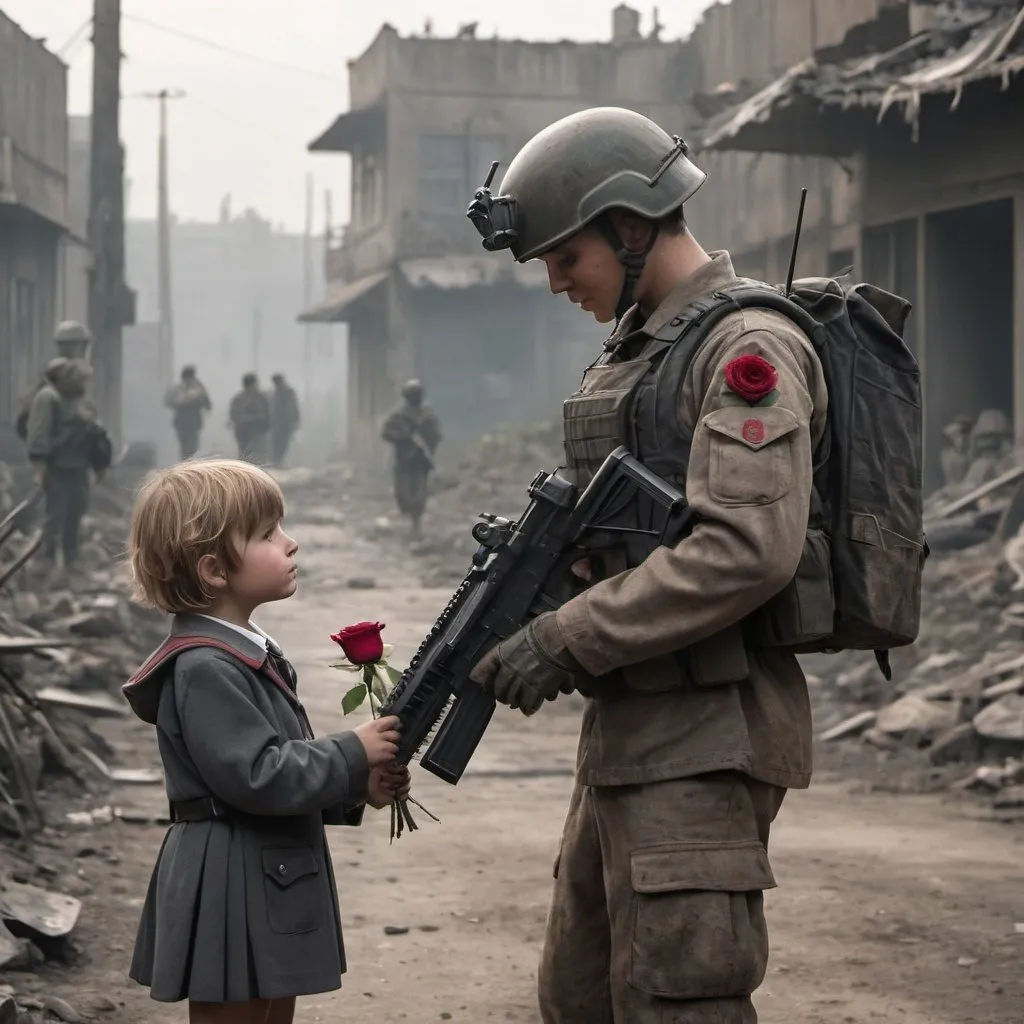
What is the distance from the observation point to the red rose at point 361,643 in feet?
10.3

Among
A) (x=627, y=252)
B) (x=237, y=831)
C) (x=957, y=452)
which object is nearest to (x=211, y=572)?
(x=237, y=831)

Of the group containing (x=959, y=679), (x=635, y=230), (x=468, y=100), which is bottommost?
(x=959, y=679)

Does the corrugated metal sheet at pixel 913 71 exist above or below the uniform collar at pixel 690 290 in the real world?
above

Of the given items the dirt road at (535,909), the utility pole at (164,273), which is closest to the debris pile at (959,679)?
the dirt road at (535,909)

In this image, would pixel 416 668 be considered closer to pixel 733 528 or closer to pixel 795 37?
pixel 733 528

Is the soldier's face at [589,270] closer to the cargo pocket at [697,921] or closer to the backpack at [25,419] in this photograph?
the cargo pocket at [697,921]

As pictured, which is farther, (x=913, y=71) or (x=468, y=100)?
(x=468, y=100)

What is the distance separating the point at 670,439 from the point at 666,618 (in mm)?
347

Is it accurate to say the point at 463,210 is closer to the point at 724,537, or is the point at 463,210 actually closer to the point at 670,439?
the point at 670,439

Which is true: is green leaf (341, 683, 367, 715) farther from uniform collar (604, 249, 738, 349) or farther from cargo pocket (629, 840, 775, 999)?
uniform collar (604, 249, 738, 349)

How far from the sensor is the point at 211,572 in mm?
2906

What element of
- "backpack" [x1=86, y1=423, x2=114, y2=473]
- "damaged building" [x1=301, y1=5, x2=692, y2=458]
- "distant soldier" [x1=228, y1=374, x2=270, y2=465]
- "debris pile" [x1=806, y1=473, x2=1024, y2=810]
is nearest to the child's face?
"debris pile" [x1=806, y1=473, x2=1024, y2=810]

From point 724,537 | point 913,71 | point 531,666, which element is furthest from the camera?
point 913,71

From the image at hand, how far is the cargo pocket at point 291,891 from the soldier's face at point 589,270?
1128 millimetres
